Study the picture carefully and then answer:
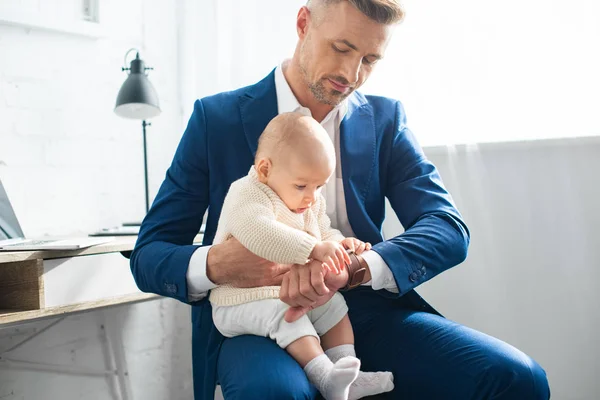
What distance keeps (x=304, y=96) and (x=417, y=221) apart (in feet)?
Answer: 1.33

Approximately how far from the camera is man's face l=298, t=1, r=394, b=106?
1.25 meters

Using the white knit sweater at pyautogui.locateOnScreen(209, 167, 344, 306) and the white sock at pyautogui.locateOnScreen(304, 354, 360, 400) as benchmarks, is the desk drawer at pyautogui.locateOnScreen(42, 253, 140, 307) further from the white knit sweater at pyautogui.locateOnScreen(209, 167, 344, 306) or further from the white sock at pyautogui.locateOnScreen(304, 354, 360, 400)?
the white sock at pyautogui.locateOnScreen(304, 354, 360, 400)

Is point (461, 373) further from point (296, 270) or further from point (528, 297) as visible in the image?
point (528, 297)

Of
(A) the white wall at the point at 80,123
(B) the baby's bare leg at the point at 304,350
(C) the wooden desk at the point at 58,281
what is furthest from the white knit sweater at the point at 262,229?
(A) the white wall at the point at 80,123

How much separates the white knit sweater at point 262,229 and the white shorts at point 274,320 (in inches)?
0.7

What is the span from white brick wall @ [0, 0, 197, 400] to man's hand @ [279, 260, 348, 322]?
4.43 ft

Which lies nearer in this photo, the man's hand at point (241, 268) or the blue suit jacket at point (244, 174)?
the man's hand at point (241, 268)

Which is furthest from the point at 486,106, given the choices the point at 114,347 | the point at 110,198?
the point at 114,347

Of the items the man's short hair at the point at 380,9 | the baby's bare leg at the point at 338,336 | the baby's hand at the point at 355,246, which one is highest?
the man's short hair at the point at 380,9

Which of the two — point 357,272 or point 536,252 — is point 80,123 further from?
point 536,252

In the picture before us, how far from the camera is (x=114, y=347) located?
2.25 metres

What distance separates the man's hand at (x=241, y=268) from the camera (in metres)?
1.12

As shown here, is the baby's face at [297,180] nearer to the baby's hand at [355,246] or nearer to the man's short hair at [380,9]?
the baby's hand at [355,246]

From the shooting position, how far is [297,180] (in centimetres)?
111
